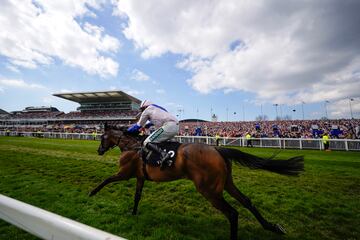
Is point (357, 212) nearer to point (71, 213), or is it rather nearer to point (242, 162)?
point (242, 162)

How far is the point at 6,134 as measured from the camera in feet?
127

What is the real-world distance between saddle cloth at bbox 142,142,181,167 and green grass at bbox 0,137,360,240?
989mm

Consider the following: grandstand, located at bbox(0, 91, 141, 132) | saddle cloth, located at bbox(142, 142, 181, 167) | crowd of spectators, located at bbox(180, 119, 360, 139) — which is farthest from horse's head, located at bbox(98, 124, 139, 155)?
grandstand, located at bbox(0, 91, 141, 132)

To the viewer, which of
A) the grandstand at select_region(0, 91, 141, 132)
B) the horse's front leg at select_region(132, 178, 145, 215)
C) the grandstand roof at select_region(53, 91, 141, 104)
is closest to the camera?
the horse's front leg at select_region(132, 178, 145, 215)

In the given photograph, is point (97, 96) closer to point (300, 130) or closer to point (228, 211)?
point (300, 130)

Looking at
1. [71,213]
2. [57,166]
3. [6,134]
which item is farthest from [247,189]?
[6,134]

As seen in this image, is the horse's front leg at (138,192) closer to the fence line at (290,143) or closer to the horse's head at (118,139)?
the horse's head at (118,139)

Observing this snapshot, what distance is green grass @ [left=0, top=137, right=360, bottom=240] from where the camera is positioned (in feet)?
10.8

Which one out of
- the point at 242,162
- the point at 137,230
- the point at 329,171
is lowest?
the point at 137,230

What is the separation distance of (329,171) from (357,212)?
4.27m

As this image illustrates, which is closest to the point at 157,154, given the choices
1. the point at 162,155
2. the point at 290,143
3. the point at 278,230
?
the point at 162,155

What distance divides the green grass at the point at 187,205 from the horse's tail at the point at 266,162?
35.5 inches

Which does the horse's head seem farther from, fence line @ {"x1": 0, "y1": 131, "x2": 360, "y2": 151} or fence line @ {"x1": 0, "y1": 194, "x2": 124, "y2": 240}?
fence line @ {"x1": 0, "y1": 131, "x2": 360, "y2": 151}

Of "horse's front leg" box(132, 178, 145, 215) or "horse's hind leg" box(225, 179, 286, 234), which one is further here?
"horse's front leg" box(132, 178, 145, 215)
